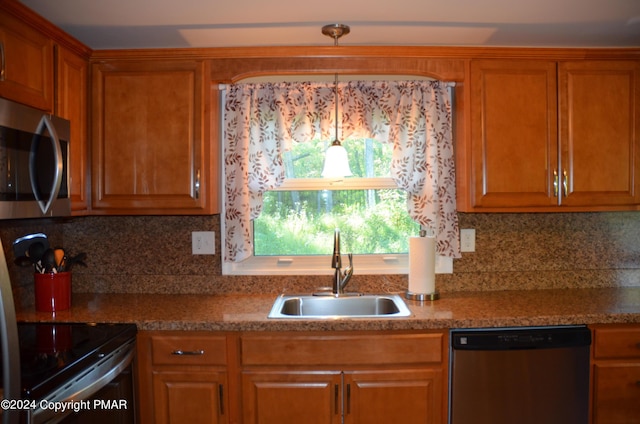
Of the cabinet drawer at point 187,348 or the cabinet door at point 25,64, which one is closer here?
the cabinet door at point 25,64

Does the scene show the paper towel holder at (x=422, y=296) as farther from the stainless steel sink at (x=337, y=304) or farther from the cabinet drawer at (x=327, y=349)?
the cabinet drawer at (x=327, y=349)

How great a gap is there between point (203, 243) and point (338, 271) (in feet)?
2.46

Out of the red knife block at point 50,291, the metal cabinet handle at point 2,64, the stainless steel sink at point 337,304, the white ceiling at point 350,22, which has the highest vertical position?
the white ceiling at point 350,22

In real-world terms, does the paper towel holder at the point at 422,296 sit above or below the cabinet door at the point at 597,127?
below

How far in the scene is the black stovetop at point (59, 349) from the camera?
1.25m

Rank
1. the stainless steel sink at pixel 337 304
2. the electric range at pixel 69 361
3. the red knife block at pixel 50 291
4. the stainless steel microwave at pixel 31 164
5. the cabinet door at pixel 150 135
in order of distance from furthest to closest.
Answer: the stainless steel sink at pixel 337 304
the cabinet door at pixel 150 135
the red knife block at pixel 50 291
the stainless steel microwave at pixel 31 164
the electric range at pixel 69 361

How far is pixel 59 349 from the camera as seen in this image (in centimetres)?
149

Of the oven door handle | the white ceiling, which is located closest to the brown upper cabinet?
the white ceiling

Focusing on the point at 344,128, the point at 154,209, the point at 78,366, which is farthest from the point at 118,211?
the point at 344,128

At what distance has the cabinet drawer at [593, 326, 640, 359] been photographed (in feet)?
6.15

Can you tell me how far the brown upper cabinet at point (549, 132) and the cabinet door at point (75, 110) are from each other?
1.85 metres

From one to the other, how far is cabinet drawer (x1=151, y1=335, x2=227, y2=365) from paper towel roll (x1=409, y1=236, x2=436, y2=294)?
96cm

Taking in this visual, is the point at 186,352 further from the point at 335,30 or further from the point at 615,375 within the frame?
the point at 615,375

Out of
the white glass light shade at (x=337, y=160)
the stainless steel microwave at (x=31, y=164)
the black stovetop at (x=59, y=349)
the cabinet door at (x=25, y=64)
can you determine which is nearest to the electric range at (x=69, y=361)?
the black stovetop at (x=59, y=349)
